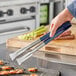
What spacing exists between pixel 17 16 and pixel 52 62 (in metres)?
1.60

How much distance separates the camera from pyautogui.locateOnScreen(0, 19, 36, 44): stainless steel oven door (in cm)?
256

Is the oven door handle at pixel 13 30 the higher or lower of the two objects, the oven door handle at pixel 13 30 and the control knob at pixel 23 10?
the lower

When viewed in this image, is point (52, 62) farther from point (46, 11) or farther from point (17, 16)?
point (46, 11)

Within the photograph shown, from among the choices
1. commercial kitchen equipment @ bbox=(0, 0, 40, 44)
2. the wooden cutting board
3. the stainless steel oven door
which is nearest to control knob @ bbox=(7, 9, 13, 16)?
commercial kitchen equipment @ bbox=(0, 0, 40, 44)

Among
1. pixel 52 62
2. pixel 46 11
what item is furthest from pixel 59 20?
pixel 46 11

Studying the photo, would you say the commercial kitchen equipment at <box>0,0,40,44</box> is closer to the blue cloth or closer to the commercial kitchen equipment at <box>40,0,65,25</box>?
the commercial kitchen equipment at <box>40,0,65,25</box>

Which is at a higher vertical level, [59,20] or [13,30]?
[59,20]

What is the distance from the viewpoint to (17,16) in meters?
2.76

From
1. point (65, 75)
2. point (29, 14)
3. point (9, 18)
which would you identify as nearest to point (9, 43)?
point (65, 75)

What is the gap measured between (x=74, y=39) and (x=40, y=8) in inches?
59.1

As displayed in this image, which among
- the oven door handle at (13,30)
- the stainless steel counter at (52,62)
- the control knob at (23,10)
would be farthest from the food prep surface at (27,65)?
the control knob at (23,10)

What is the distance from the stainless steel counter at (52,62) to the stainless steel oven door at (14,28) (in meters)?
1.19

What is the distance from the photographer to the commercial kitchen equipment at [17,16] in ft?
8.43

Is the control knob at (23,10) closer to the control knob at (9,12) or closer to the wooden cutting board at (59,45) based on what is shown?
the control knob at (9,12)
